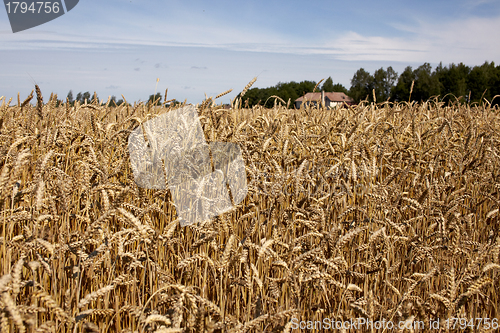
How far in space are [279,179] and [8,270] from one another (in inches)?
51.9

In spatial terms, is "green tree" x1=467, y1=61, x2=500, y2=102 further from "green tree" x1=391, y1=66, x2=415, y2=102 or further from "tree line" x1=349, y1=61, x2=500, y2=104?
"green tree" x1=391, y1=66, x2=415, y2=102

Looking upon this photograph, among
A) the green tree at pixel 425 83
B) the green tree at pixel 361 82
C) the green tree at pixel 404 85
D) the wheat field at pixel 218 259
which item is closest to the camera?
the wheat field at pixel 218 259

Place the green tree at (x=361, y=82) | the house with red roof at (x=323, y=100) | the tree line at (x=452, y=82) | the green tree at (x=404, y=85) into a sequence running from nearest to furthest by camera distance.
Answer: the house with red roof at (x=323, y=100)
the tree line at (x=452, y=82)
the green tree at (x=404, y=85)
the green tree at (x=361, y=82)

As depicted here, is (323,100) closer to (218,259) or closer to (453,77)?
(218,259)

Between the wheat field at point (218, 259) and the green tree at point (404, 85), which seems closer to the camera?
the wheat field at point (218, 259)

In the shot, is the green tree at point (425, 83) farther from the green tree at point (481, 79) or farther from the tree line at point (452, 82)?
the green tree at point (481, 79)

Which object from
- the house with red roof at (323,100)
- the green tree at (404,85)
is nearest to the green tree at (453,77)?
the green tree at (404,85)

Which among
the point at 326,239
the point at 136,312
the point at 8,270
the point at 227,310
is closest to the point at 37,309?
the point at 136,312

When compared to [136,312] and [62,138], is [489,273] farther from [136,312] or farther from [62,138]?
[62,138]

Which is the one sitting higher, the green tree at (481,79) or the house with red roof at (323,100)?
the green tree at (481,79)

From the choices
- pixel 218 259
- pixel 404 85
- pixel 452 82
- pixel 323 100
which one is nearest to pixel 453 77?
pixel 452 82

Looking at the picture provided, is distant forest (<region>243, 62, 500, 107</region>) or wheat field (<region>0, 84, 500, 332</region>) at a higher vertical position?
distant forest (<region>243, 62, 500, 107</region>)

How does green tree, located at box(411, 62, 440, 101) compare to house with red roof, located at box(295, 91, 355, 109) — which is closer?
house with red roof, located at box(295, 91, 355, 109)

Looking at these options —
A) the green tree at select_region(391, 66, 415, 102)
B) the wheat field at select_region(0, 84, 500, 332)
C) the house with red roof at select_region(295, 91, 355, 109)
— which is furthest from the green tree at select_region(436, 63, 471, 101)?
the wheat field at select_region(0, 84, 500, 332)
